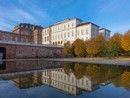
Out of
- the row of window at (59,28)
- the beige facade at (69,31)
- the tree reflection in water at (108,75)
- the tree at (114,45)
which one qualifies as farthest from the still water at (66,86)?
the row of window at (59,28)

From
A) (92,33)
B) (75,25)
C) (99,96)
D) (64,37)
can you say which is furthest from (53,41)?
(99,96)

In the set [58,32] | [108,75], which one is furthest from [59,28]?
[108,75]

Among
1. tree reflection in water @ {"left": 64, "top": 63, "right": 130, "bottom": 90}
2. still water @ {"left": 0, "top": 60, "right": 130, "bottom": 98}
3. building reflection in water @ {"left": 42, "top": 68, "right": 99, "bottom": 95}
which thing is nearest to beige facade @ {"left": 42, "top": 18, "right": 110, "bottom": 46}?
tree reflection in water @ {"left": 64, "top": 63, "right": 130, "bottom": 90}

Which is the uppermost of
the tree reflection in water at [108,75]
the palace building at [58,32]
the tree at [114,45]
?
the palace building at [58,32]

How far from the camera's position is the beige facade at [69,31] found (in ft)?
182

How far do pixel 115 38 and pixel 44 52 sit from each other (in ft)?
81.7

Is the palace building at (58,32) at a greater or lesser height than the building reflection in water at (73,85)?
greater

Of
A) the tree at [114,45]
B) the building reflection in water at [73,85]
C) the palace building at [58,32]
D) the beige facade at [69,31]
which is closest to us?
the building reflection in water at [73,85]

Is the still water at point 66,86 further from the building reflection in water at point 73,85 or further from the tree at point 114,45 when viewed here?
the tree at point 114,45

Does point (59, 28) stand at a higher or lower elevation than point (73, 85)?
higher

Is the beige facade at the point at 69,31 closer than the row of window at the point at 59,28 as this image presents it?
Yes

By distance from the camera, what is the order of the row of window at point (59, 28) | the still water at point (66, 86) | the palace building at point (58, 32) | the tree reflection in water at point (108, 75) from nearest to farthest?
the still water at point (66, 86) → the tree reflection in water at point (108, 75) → the palace building at point (58, 32) → the row of window at point (59, 28)

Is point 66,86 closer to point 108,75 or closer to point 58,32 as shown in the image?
point 108,75

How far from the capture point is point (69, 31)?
6306 centimetres
